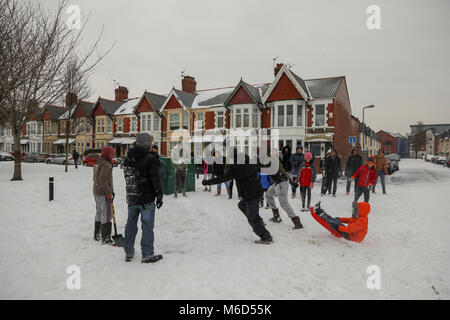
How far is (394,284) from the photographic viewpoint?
389 cm

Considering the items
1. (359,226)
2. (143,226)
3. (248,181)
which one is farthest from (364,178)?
(143,226)

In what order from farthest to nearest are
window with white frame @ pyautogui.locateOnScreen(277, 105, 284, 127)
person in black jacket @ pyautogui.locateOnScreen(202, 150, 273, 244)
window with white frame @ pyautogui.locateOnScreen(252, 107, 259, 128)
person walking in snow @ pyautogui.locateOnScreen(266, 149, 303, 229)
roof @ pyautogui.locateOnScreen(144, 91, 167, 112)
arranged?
roof @ pyautogui.locateOnScreen(144, 91, 167, 112), window with white frame @ pyautogui.locateOnScreen(252, 107, 259, 128), window with white frame @ pyautogui.locateOnScreen(277, 105, 284, 127), person walking in snow @ pyautogui.locateOnScreen(266, 149, 303, 229), person in black jacket @ pyautogui.locateOnScreen(202, 150, 273, 244)

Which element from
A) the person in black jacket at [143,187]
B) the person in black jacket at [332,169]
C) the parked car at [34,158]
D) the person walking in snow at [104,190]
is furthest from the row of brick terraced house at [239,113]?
the person in black jacket at [143,187]

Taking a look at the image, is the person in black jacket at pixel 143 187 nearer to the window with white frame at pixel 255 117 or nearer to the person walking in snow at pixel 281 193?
the person walking in snow at pixel 281 193

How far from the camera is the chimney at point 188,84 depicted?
31.7 m

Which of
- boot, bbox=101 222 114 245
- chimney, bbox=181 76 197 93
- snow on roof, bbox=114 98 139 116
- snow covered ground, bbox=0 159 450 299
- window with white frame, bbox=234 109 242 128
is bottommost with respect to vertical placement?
snow covered ground, bbox=0 159 450 299

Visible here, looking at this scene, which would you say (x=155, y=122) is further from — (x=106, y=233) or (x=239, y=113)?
(x=106, y=233)

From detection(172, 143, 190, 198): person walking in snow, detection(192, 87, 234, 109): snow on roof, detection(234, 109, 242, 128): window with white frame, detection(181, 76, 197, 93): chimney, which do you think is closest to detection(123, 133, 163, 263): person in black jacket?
detection(172, 143, 190, 198): person walking in snow

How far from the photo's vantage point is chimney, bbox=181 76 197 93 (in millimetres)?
31734

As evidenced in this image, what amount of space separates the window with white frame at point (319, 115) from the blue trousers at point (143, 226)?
20.8 m

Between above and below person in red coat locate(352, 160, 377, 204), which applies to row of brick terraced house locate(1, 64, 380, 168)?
above

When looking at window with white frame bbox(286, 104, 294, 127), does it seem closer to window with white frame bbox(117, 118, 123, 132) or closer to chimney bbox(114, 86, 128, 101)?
window with white frame bbox(117, 118, 123, 132)

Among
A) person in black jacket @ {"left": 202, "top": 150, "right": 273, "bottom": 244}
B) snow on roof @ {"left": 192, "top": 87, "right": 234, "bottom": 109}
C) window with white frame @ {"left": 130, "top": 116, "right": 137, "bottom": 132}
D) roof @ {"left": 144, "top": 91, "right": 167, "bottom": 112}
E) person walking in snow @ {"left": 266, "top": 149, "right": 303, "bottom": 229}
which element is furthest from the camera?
window with white frame @ {"left": 130, "top": 116, "right": 137, "bottom": 132}
